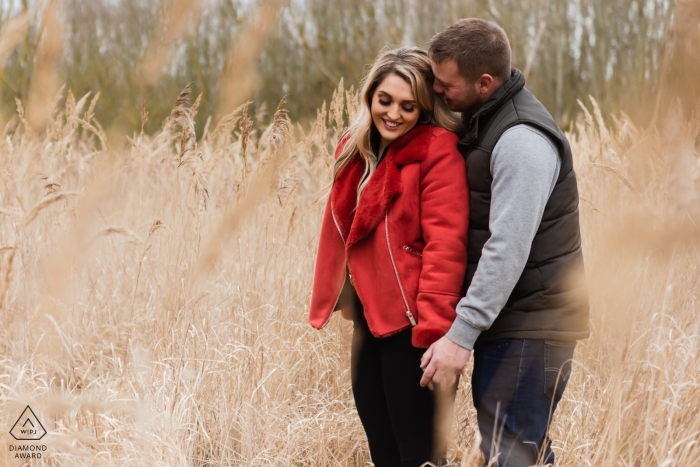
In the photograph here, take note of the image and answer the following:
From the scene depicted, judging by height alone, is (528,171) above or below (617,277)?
above

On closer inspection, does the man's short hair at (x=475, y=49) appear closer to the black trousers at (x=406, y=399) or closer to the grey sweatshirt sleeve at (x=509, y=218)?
the grey sweatshirt sleeve at (x=509, y=218)

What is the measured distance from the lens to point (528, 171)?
65.6 inches

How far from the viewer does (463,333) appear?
1741 millimetres

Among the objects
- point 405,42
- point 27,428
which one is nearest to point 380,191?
point 27,428

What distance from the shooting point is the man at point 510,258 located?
1.69 meters

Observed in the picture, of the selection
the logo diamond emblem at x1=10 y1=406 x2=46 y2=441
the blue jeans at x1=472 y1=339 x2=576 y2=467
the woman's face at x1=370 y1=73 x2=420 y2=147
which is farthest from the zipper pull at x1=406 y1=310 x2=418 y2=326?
the logo diamond emblem at x1=10 y1=406 x2=46 y2=441

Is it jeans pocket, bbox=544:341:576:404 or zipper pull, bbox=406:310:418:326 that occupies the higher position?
zipper pull, bbox=406:310:418:326

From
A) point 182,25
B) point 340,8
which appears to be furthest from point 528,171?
point 340,8

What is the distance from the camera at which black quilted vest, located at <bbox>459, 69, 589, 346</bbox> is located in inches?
69.2

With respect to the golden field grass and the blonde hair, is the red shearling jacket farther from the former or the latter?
the golden field grass

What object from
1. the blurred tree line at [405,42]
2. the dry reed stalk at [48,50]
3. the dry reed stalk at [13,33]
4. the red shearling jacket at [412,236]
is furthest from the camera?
the blurred tree line at [405,42]

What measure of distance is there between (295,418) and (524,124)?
1541 millimetres

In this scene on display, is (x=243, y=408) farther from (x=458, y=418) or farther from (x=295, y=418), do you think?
(x=458, y=418)

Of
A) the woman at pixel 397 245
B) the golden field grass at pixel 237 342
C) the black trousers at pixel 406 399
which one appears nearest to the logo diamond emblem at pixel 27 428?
the golden field grass at pixel 237 342
